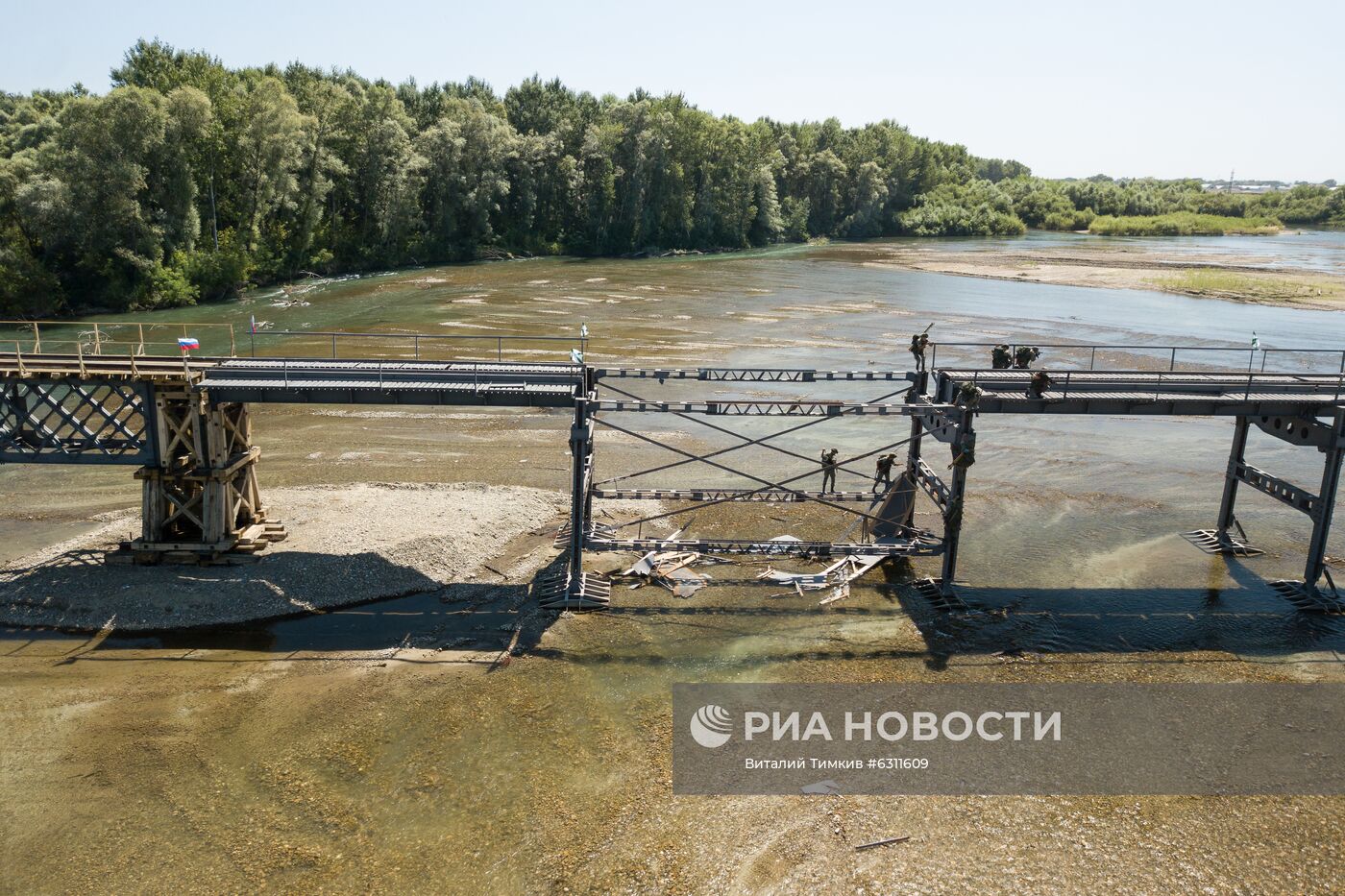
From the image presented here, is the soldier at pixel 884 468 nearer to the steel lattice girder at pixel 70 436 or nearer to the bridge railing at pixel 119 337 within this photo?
the steel lattice girder at pixel 70 436

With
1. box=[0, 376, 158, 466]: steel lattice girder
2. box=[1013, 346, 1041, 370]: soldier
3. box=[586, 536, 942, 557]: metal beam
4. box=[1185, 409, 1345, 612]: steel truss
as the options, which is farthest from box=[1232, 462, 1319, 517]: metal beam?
box=[0, 376, 158, 466]: steel lattice girder

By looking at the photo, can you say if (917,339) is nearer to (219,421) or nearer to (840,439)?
(840,439)

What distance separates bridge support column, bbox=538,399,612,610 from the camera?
26.4 meters

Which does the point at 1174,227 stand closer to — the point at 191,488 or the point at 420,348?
the point at 420,348

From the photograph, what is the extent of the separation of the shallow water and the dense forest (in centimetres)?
2849

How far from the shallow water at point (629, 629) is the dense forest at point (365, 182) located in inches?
1122

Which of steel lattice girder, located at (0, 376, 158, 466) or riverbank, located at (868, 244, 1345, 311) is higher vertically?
riverbank, located at (868, 244, 1345, 311)

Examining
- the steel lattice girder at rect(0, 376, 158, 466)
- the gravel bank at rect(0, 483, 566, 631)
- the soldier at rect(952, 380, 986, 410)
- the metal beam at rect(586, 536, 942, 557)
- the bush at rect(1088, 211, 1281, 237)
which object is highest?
the bush at rect(1088, 211, 1281, 237)

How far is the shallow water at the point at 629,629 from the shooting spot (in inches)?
722

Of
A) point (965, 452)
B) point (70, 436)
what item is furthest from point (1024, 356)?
point (70, 436)

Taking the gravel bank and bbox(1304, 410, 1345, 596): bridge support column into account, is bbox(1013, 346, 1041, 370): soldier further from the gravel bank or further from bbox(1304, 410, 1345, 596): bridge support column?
the gravel bank

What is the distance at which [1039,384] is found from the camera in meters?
26.9

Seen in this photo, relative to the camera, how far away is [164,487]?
2769cm

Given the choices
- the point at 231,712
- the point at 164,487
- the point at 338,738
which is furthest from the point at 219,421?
the point at 338,738
